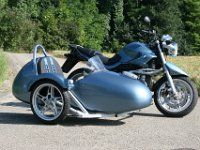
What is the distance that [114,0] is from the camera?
41.9 m

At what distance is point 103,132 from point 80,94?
0.83 meters

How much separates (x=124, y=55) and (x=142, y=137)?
7.38ft

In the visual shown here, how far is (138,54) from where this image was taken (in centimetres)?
966

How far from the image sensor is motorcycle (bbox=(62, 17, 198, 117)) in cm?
945

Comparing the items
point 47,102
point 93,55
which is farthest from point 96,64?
point 47,102

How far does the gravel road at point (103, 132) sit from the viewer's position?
739 cm

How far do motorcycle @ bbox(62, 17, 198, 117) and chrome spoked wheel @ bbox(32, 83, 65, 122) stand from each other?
0.74 meters

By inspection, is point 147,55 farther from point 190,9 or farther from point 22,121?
point 190,9

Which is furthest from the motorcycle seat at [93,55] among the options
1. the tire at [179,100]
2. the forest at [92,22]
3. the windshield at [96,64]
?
the forest at [92,22]

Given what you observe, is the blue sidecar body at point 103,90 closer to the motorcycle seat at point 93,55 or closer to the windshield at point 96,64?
the windshield at point 96,64

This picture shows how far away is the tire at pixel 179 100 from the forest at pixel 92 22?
57.9 ft

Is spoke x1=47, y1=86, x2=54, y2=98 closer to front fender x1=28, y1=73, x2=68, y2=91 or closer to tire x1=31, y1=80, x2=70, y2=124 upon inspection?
tire x1=31, y1=80, x2=70, y2=124

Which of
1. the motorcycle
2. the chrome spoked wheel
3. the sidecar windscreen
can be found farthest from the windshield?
the chrome spoked wheel

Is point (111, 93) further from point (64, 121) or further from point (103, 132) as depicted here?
point (64, 121)
